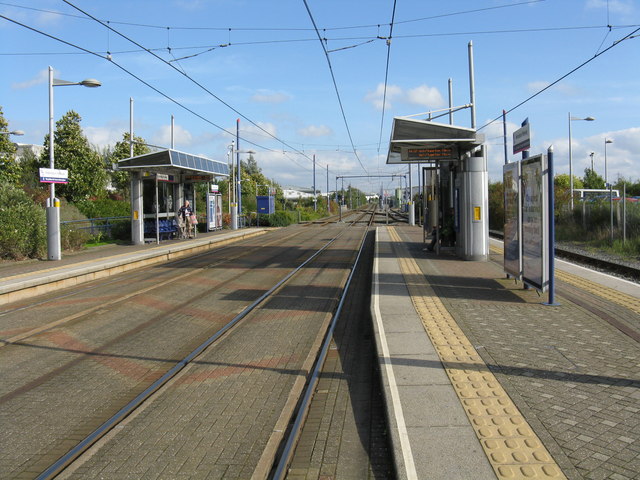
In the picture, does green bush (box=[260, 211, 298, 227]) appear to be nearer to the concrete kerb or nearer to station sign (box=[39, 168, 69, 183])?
the concrete kerb

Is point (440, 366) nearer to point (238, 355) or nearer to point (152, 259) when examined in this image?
point (238, 355)

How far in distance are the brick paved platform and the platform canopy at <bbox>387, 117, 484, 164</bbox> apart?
249 inches

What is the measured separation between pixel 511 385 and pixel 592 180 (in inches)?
2548

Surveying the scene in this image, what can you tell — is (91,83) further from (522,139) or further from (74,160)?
(74,160)

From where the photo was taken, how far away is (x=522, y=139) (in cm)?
989

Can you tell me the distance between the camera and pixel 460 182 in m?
16.0

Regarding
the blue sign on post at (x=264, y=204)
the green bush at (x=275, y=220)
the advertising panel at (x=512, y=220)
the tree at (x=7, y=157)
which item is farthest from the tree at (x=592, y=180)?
the advertising panel at (x=512, y=220)

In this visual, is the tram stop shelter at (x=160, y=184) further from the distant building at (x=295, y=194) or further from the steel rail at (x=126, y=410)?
the distant building at (x=295, y=194)

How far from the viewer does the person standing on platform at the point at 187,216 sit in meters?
27.6

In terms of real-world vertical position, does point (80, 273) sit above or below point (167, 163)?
below

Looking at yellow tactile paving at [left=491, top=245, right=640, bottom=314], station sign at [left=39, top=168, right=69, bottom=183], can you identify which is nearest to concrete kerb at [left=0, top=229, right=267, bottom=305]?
station sign at [left=39, top=168, right=69, bottom=183]

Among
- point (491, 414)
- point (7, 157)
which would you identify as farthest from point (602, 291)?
point (7, 157)

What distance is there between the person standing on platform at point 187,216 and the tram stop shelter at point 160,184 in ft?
1.41

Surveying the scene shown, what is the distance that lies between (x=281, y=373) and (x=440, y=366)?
5.83 ft
